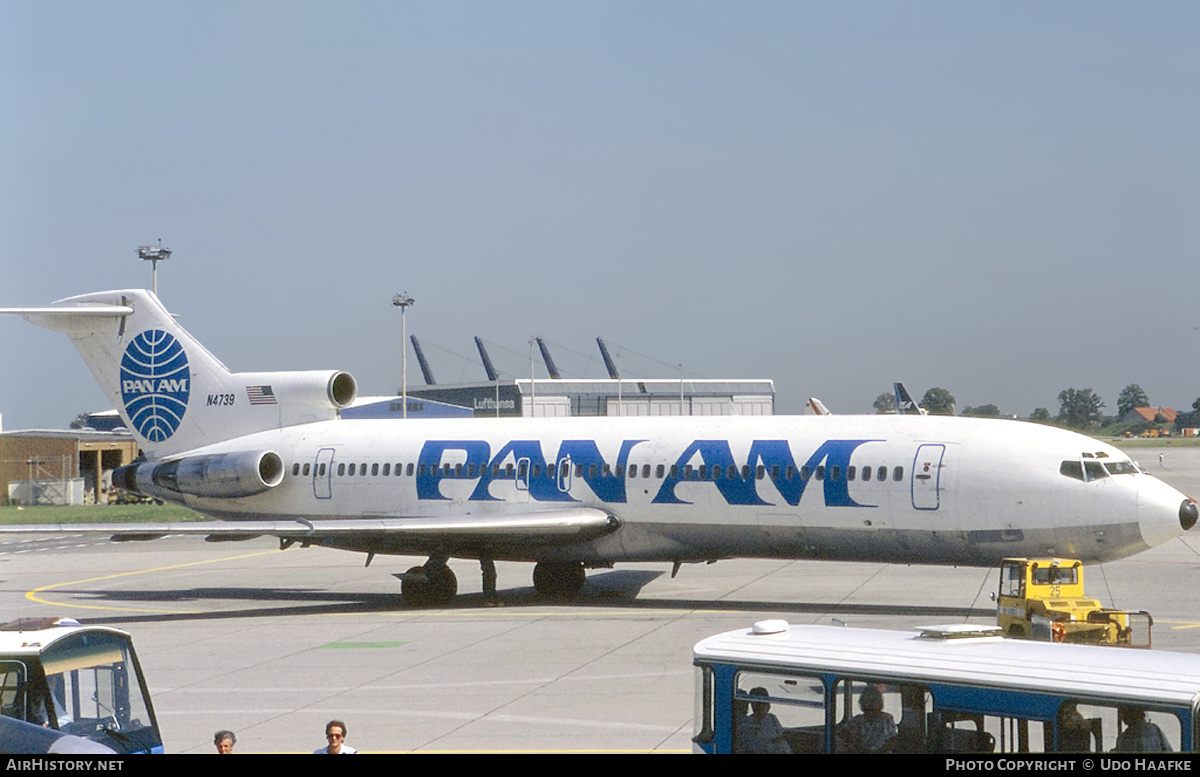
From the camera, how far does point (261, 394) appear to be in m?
32.6

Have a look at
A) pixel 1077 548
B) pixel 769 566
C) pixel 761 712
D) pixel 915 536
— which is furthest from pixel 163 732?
pixel 769 566

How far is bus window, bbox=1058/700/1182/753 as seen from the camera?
8.45m

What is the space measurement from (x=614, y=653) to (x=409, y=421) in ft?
40.2

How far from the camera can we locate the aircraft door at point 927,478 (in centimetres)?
2391

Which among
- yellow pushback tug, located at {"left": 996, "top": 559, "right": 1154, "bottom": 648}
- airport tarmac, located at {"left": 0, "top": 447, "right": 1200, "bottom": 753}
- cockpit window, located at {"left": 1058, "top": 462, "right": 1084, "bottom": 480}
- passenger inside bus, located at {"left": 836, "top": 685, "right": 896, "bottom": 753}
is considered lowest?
airport tarmac, located at {"left": 0, "top": 447, "right": 1200, "bottom": 753}

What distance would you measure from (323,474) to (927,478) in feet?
47.1

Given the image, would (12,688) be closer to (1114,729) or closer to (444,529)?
(1114,729)

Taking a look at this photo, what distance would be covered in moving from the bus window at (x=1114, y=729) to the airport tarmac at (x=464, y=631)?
6380mm

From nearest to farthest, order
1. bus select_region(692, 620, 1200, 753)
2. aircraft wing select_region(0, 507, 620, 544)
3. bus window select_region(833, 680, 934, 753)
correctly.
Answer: bus select_region(692, 620, 1200, 753) < bus window select_region(833, 680, 934, 753) < aircraft wing select_region(0, 507, 620, 544)

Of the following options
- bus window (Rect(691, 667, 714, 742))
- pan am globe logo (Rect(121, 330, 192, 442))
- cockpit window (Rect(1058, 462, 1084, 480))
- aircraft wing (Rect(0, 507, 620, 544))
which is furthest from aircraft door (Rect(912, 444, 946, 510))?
pan am globe logo (Rect(121, 330, 192, 442))

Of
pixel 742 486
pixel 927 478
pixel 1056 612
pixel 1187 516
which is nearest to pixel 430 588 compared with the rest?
pixel 742 486

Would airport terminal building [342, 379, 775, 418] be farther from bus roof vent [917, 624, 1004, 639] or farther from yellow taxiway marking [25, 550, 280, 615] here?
bus roof vent [917, 624, 1004, 639]

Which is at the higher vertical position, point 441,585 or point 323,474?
point 323,474

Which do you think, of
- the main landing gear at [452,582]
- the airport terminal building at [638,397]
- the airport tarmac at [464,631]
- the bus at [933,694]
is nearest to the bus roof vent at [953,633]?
the bus at [933,694]
